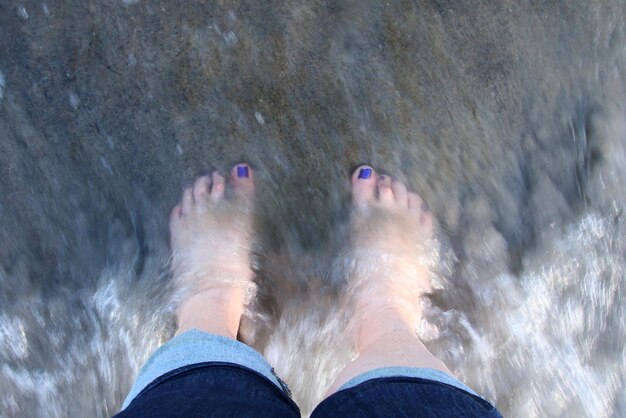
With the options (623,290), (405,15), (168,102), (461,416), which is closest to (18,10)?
(168,102)

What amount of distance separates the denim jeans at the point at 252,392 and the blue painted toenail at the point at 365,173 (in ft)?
1.88

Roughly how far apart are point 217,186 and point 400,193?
1.72 feet

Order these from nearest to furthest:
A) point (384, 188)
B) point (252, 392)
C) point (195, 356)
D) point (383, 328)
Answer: point (252, 392) < point (195, 356) < point (383, 328) < point (384, 188)

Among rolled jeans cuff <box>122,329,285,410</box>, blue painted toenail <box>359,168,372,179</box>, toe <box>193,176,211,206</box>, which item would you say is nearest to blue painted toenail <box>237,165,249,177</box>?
toe <box>193,176,211,206</box>

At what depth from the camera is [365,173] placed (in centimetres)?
161

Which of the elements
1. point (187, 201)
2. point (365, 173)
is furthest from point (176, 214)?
point (365, 173)

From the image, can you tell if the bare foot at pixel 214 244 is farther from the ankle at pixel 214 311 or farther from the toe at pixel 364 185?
the toe at pixel 364 185

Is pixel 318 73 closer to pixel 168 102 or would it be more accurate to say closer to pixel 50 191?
pixel 168 102

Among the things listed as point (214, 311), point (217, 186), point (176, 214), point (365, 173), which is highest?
point (365, 173)

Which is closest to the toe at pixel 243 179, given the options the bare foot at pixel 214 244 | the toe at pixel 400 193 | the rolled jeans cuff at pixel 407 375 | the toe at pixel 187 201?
the bare foot at pixel 214 244

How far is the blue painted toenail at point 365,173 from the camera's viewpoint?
1.61 m

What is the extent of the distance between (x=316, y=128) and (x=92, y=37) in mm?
625

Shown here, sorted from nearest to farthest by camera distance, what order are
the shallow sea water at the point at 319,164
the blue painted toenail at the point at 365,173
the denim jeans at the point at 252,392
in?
the denim jeans at the point at 252,392
the shallow sea water at the point at 319,164
the blue painted toenail at the point at 365,173

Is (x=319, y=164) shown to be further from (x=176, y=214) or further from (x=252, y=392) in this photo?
(x=252, y=392)
